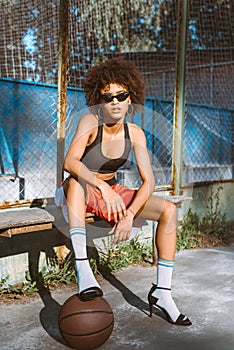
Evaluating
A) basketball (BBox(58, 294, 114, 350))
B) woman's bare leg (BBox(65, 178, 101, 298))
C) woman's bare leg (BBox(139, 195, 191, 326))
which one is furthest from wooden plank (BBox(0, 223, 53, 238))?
woman's bare leg (BBox(139, 195, 191, 326))

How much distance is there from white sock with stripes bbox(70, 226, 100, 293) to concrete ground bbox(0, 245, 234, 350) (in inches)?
16.4

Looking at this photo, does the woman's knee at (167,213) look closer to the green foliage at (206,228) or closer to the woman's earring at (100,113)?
the woman's earring at (100,113)

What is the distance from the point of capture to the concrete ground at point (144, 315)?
2695mm

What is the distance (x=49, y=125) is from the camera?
589 cm

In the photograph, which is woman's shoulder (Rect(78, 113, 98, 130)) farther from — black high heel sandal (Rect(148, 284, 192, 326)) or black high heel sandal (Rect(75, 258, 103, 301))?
black high heel sandal (Rect(148, 284, 192, 326))

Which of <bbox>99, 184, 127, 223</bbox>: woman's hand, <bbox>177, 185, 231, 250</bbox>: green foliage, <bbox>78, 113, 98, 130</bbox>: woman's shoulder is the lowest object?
<bbox>177, 185, 231, 250</bbox>: green foliage

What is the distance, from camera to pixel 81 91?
5.87 meters

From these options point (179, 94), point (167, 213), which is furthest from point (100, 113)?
point (179, 94)

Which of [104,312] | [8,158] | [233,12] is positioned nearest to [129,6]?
[233,12]

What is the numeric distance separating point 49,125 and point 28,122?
29 cm

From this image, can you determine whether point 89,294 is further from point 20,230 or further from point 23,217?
point 23,217

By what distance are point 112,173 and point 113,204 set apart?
541 millimetres

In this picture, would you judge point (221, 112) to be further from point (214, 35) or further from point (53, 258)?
point (53, 258)

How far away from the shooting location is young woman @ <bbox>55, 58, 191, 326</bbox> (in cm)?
293
